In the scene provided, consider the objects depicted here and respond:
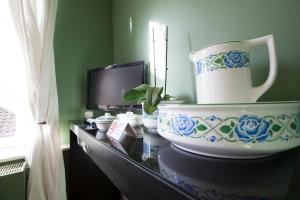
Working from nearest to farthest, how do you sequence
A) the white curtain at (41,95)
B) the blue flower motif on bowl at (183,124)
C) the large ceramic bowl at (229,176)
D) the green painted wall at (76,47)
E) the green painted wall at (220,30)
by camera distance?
the large ceramic bowl at (229,176), the blue flower motif on bowl at (183,124), the green painted wall at (220,30), the white curtain at (41,95), the green painted wall at (76,47)

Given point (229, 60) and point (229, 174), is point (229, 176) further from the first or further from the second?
point (229, 60)

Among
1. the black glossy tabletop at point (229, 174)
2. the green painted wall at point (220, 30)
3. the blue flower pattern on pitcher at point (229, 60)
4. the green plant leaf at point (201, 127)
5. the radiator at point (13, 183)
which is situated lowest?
the radiator at point (13, 183)

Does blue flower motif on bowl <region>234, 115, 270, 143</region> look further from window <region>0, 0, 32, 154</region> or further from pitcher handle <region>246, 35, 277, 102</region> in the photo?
window <region>0, 0, 32, 154</region>

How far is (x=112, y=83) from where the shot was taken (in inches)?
46.9

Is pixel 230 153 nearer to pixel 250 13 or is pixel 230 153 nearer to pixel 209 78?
pixel 209 78

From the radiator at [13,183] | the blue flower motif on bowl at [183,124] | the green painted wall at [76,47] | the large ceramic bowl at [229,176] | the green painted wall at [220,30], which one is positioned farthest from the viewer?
the green painted wall at [76,47]

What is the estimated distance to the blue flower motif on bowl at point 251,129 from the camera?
0.28 meters

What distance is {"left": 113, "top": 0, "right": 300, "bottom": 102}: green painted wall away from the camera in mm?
482

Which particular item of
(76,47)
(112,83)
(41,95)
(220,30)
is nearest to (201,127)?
(220,30)

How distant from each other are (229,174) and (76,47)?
1.54 m

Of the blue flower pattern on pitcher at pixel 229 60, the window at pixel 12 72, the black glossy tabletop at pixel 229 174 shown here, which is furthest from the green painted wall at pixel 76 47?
the blue flower pattern on pitcher at pixel 229 60

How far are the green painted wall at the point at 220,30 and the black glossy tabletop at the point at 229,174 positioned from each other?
9.2 inches

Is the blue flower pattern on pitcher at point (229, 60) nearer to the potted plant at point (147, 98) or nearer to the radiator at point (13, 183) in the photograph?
the potted plant at point (147, 98)

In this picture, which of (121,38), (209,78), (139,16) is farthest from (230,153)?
(121,38)
